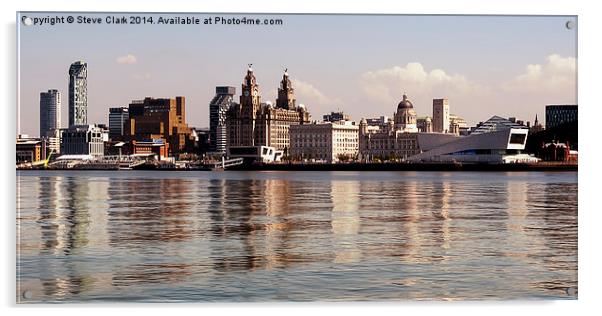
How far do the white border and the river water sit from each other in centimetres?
14

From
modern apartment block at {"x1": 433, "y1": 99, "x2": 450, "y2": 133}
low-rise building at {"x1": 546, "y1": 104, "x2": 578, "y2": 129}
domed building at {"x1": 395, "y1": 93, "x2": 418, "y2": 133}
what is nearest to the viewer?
low-rise building at {"x1": 546, "y1": 104, "x2": 578, "y2": 129}

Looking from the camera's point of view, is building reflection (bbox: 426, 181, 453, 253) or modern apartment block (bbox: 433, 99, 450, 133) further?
modern apartment block (bbox: 433, 99, 450, 133)

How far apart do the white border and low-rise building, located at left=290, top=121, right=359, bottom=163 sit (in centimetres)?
1814

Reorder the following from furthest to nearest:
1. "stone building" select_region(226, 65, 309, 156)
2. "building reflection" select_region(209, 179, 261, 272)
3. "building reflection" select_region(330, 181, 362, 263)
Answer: "stone building" select_region(226, 65, 309, 156) < "building reflection" select_region(330, 181, 362, 263) < "building reflection" select_region(209, 179, 261, 272)

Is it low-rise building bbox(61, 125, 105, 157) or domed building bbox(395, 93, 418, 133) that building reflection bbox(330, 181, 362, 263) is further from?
low-rise building bbox(61, 125, 105, 157)

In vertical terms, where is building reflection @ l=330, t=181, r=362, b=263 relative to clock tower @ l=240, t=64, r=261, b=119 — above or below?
below

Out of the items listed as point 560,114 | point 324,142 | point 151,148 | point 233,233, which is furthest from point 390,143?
point 560,114

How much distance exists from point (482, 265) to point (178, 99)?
174 inches

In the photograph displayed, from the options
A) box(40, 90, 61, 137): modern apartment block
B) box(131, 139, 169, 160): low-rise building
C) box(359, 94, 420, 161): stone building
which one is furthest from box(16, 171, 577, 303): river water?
box(359, 94, 420, 161): stone building

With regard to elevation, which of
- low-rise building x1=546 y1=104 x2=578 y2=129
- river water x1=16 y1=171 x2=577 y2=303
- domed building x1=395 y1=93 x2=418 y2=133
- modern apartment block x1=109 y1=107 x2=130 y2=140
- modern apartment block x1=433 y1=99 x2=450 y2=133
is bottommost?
river water x1=16 y1=171 x2=577 y2=303

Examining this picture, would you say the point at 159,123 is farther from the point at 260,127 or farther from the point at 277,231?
the point at 260,127

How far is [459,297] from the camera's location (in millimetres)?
6648

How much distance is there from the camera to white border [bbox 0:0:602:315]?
6.40 metres
